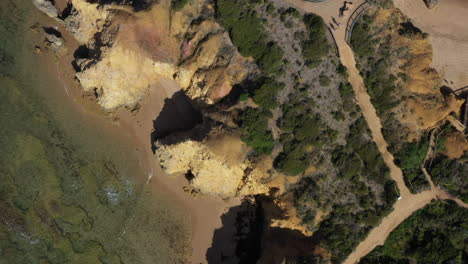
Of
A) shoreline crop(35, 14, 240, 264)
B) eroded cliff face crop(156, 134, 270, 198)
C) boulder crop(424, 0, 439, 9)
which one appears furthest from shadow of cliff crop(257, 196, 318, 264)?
boulder crop(424, 0, 439, 9)

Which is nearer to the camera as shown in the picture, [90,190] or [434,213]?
[434,213]

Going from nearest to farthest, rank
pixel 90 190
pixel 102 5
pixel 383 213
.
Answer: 1. pixel 383 213
2. pixel 102 5
3. pixel 90 190

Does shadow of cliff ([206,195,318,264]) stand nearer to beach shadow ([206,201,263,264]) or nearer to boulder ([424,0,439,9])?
beach shadow ([206,201,263,264])

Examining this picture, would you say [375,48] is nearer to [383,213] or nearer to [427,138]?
[427,138]

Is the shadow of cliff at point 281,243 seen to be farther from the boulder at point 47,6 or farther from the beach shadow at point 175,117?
the boulder at point 47,6

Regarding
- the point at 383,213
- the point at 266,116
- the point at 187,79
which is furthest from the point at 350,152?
the point at 187,79

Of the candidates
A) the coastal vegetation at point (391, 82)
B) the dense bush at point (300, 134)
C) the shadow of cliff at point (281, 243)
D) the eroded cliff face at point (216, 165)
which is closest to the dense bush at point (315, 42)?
the coastal vegetation at point (391, 82)
